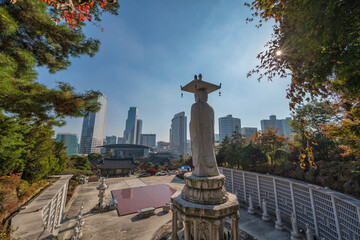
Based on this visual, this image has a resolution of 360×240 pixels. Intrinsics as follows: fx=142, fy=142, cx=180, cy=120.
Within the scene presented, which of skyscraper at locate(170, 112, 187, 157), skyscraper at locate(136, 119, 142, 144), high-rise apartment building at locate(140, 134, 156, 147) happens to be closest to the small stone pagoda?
skyscraper at locate(170, 112, 187, 157)

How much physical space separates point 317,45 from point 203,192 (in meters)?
3.92

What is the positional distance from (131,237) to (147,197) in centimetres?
590

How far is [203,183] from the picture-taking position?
13.3 feet

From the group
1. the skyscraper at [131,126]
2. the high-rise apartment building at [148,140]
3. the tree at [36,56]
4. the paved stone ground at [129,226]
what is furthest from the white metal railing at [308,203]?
the skyscraper at [131,126]

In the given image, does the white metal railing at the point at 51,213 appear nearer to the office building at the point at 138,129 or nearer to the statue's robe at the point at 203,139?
the statue's robe at the point at 203,139

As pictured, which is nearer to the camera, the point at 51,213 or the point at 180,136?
the point at 51,213

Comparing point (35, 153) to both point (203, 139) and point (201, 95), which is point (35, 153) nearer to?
point (203, 139)

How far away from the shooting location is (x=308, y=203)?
22.7 feet

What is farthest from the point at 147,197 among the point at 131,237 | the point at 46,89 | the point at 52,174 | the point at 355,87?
the point at 355,87

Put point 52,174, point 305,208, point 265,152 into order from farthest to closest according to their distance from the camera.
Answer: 1. point 265,152
2. point 52,174
3. point 305,208

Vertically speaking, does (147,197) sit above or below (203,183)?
below

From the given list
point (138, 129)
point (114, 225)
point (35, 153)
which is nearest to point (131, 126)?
point (138, 129)

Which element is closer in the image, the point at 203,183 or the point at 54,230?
the point at 203,183

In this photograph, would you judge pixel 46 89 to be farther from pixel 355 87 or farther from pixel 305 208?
pixel 305 208
